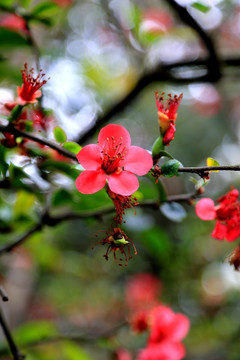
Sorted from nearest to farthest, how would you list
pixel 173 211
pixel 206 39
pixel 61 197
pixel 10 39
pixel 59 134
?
pixel 59 134 → pixel 173 211 → pixel 61 197 → pixel 10 39 → pixel 206 39

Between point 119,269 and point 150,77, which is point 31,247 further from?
point 150,77

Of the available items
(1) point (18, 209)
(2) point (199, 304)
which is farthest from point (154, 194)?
(2) point (199, 304)

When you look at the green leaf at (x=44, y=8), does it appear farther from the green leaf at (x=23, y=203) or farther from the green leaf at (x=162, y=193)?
the green leaf at (x=162, y=193)

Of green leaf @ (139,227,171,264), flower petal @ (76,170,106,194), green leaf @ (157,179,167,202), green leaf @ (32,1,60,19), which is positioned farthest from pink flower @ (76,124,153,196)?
green leaf @ (139,227,171,264)

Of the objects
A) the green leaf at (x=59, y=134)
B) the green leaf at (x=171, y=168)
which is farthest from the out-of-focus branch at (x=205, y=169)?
the green leaf at (x=59, y=134)

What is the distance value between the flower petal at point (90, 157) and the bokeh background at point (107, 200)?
134mm

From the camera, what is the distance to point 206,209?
64 cm

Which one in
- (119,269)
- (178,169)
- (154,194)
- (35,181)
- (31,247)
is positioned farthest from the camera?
(119,269)

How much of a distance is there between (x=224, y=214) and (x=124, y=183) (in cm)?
21

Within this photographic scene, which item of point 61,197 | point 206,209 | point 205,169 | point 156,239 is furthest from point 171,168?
point 156,239

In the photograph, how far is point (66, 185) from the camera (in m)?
0.84

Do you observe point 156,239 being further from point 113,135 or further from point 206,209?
point 113,135

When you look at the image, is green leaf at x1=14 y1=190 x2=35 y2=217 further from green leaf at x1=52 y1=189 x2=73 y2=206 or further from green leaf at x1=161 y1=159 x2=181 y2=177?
green leaf at x1=161 y1=159 x2=181 y2=177

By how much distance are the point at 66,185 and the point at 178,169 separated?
0.39m
